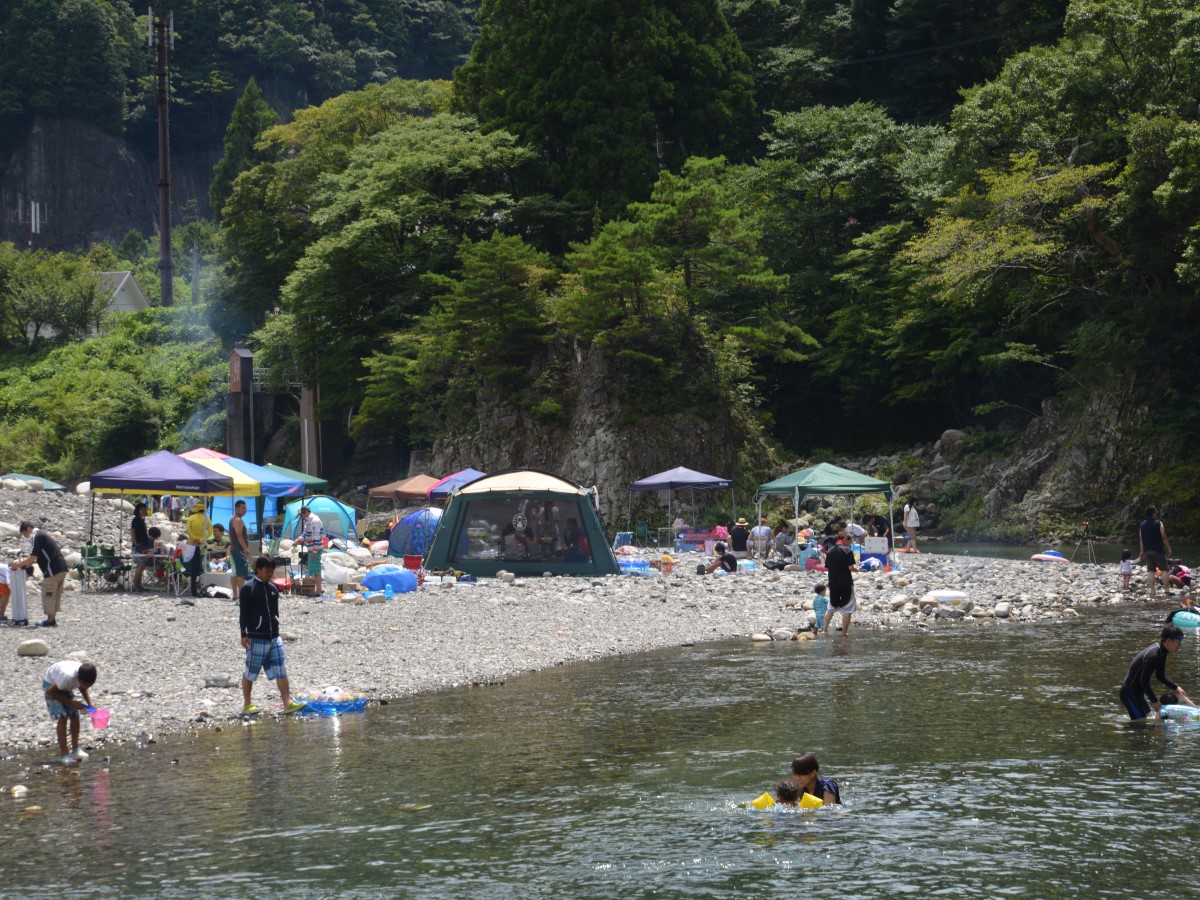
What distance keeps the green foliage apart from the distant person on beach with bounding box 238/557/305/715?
50.6 metres

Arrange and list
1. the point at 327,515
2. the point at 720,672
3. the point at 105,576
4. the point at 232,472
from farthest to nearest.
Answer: the point at 327,515 < the point at 232,472 < the point at 105,576 < the point at 720,672

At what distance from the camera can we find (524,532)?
27938mm

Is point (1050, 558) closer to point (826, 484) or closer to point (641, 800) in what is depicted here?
point (826, 484)

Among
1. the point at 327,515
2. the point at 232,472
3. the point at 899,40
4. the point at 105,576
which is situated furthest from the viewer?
the point at 899,40

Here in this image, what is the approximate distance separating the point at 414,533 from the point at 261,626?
19920mm

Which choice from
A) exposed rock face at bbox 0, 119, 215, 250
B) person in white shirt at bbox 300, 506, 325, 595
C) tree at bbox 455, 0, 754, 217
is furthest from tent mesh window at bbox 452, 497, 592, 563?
exposed rock face at bbox 0, 119, 215, 250

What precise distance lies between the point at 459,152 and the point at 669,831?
1675 inches

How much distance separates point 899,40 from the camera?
53906mm

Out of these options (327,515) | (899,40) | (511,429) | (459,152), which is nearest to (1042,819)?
(327,515)

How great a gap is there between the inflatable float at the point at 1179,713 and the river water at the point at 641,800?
248 mm

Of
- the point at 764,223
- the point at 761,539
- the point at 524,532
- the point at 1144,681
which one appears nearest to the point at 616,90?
the point at 764,223

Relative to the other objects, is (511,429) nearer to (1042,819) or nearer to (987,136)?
(987,136)

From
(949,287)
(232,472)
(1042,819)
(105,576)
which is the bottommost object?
(1042,819)

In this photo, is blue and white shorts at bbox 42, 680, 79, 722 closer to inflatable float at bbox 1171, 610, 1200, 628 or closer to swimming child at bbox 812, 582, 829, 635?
swimming child at bbox 812, 582, 829, 635
